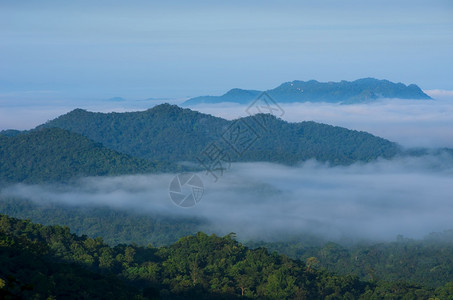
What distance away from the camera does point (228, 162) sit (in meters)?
99.8

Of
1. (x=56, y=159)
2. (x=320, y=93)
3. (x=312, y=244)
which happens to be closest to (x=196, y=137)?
(x=56, y=159)

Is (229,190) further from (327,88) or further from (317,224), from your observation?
(327,88)

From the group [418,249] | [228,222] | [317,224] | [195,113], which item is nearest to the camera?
[418,249]

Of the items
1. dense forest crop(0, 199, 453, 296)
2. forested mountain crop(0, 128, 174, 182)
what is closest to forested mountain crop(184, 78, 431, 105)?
forested mountain crop(0, 128, 174, 182)

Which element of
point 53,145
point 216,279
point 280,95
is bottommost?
point 216,279

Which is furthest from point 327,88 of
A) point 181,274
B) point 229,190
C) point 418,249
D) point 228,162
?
point 181,274

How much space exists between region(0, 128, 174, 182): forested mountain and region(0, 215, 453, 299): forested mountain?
164 ft

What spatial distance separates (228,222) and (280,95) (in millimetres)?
120656

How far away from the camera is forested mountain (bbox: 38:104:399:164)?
10950cm

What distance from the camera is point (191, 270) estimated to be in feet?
96.9

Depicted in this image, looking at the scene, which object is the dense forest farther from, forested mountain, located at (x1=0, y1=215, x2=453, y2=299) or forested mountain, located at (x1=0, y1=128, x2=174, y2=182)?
forested mountain, located at (x1=0, y1=215, x2=453, y2=299)

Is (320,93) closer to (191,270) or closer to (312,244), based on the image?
(312,244)

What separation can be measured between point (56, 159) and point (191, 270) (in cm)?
5498

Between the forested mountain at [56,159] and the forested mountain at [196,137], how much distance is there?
23390 millimetres
